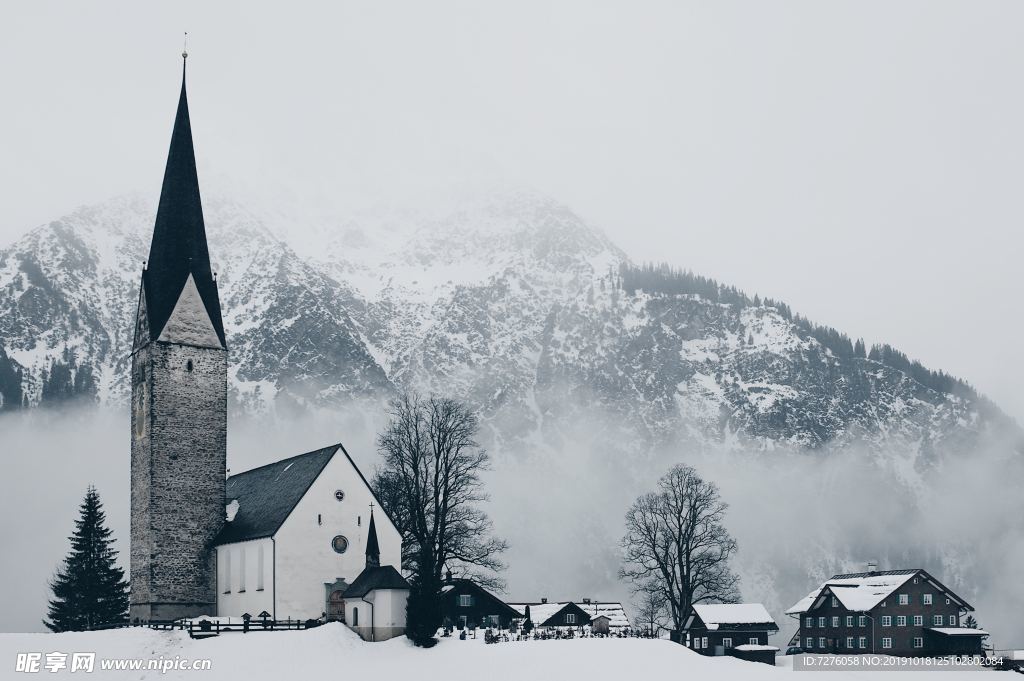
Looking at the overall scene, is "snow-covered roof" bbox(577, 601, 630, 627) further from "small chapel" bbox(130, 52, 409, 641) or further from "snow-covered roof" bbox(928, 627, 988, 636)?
"small chapel" bbox(130, 52, 409, 641)

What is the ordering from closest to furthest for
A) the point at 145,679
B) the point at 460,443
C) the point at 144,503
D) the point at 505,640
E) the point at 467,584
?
the point at 145,679 → the point at 505,640 → the point at 144,503 → the point at 460,443 → the point at 467,584

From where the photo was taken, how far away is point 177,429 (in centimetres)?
6738

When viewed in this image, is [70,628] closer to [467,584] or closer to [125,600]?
[125,600]

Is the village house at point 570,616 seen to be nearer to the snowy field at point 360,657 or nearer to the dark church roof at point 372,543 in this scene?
the dark church roof at point 372,543

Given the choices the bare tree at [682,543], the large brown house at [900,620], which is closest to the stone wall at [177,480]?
the bare tree at [682,543]

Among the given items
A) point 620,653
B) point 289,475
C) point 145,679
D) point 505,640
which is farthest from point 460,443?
point 145,679

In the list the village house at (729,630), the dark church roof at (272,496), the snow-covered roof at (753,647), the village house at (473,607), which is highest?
the dark church roof at (272,496)

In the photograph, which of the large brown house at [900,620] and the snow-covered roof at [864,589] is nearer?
the large brown house at [900,620]

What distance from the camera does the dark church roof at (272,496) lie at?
211 ft

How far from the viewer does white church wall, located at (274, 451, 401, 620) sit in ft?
206

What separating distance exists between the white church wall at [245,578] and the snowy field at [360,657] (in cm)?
556

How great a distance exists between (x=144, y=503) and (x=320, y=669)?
18.9 meters

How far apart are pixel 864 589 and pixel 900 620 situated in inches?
162

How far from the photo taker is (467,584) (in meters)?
77.8
